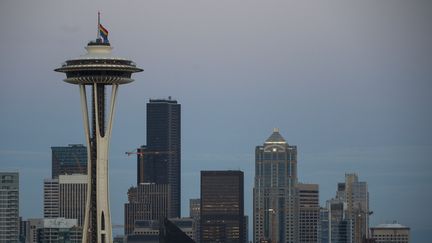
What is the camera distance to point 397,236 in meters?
198

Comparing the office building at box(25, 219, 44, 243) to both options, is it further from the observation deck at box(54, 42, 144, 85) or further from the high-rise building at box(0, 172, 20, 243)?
the observation deck at box(54, 42, 144, 85)

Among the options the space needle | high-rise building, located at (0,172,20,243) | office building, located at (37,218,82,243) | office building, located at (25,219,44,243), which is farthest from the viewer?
high-rise building, located at (0,172,20,243)

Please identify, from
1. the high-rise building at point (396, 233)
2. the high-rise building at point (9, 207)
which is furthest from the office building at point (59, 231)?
the high-rise building at point (396, 233)

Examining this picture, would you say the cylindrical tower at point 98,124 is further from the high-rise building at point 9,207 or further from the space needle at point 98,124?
the high-rise building at point 9,207

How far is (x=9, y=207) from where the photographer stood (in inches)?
7554

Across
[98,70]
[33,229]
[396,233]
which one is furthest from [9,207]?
[98,70]

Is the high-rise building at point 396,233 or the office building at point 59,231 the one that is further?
the high-rise building at point 396,233

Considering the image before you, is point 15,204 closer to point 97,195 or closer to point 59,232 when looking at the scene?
point 59,232

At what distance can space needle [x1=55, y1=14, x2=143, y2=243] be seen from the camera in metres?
105

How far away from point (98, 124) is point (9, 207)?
88885mm

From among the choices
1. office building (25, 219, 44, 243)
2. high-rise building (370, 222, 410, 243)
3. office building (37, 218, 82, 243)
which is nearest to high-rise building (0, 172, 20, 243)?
office building (25, 219, 44, 243)

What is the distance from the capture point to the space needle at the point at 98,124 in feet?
346

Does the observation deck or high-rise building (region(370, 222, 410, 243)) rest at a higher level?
the observation deck

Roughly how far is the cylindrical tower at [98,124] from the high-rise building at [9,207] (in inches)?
3166
